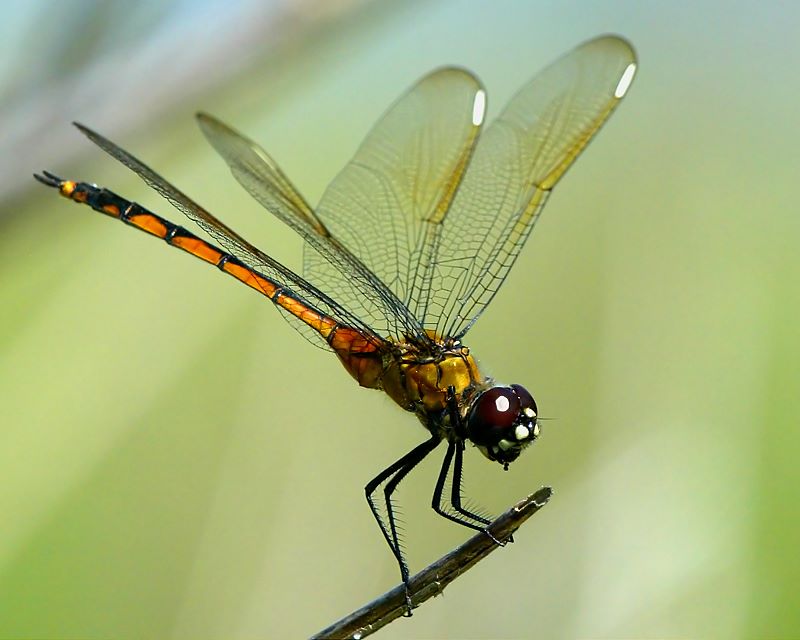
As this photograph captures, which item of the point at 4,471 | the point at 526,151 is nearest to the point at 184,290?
the point at 4,471

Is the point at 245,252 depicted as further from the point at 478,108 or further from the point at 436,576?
the point at 436,576

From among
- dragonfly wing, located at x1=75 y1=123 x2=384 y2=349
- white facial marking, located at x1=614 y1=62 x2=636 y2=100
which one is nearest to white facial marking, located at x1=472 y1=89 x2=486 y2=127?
white facial marking, located at x1=614 y1=62 x2=636 y2=100

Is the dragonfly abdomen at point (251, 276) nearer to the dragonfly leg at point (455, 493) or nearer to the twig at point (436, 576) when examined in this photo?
the dragonfly leg at point (455, 493)

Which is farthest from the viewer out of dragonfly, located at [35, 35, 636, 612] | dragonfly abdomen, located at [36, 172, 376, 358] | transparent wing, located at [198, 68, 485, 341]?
transparent wing, located at [198, 68, 485, 341]

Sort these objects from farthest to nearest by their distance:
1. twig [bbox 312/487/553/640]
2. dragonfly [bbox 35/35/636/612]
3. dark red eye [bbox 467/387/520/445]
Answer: dragonfly [bbox 35/35/636/612] → dark red eye [bbox 467/387/520/445] → twig [bbox 312/487/553/640]

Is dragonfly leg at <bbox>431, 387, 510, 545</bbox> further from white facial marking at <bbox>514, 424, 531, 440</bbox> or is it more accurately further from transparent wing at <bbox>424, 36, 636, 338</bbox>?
transparent wing at <bbox>424, 36, 636, 338</bbox>

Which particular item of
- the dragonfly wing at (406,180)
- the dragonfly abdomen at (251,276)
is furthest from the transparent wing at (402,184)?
the dragonfly abdomen at (251,276)
